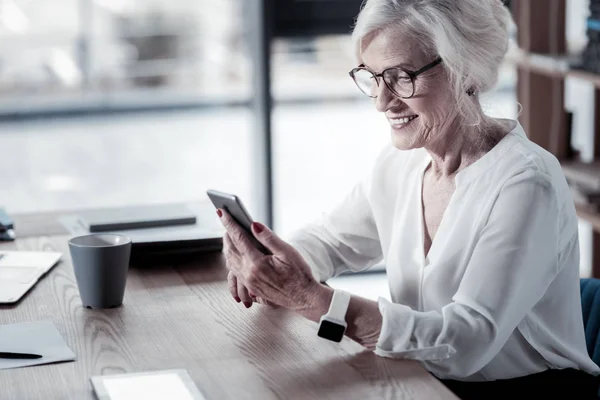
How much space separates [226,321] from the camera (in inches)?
57.4

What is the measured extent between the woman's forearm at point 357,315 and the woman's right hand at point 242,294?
0.13m

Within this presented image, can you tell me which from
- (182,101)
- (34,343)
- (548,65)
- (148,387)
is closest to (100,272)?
(34,343)

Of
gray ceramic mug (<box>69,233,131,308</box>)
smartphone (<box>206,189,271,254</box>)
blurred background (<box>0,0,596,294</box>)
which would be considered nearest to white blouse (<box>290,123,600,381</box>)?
smartphone (<box>206,189,271,254</box>)

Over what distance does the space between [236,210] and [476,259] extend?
15.1 inches

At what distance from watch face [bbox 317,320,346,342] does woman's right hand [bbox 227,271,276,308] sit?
171 mm

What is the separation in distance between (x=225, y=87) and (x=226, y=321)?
2.51 metres

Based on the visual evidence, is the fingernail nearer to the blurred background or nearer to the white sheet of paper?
the white sheet of paper

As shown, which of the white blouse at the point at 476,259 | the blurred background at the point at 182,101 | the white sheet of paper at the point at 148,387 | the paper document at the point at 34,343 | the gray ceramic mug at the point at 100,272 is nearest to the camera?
the white sheet of paper at the point at 148,387

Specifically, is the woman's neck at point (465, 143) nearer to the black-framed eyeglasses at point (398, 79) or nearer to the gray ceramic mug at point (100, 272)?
the black-framed eyeglasses at point (398, 79)

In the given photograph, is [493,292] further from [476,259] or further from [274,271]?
[274,271]

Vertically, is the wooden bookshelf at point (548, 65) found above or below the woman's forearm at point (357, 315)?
above

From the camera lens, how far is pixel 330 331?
4.45 feet

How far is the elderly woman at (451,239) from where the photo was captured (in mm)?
1391

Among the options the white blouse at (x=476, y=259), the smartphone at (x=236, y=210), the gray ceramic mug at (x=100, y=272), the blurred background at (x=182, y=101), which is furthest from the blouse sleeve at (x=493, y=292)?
the blurred background at (x=182, y=101)
